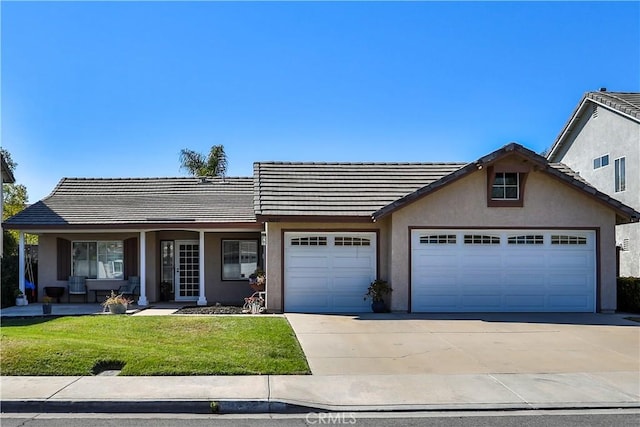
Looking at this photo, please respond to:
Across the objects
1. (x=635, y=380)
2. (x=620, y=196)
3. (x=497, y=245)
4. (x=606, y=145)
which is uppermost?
(x=606, y=145)

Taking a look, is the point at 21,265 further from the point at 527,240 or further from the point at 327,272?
the point at 527,240

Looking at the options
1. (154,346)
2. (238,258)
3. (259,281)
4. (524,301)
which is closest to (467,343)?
(524,301)

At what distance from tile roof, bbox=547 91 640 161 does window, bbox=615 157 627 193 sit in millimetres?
1802

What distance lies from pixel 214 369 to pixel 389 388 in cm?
269

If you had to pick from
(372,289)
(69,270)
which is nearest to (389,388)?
(372,289)

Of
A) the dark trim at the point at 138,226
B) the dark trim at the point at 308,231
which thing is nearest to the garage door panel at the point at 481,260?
the dark trim at the point at 308,231

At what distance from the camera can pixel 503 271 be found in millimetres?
16125

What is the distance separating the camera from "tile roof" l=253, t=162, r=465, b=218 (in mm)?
16141

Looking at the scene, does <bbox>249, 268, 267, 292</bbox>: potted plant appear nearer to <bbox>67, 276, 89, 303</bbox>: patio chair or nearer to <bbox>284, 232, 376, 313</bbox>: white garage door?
<bbox>284, 232, 376, 313</bbox>: white garage door

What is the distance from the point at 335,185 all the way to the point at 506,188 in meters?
5.17

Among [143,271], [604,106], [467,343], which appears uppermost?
[604,106]

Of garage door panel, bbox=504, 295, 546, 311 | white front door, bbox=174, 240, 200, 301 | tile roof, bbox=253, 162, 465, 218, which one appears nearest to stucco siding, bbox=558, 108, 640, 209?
tile roof, bbox=253, 162, 465, 218

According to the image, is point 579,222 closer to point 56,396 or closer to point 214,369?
point 214,369

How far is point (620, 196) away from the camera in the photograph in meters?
21.6
